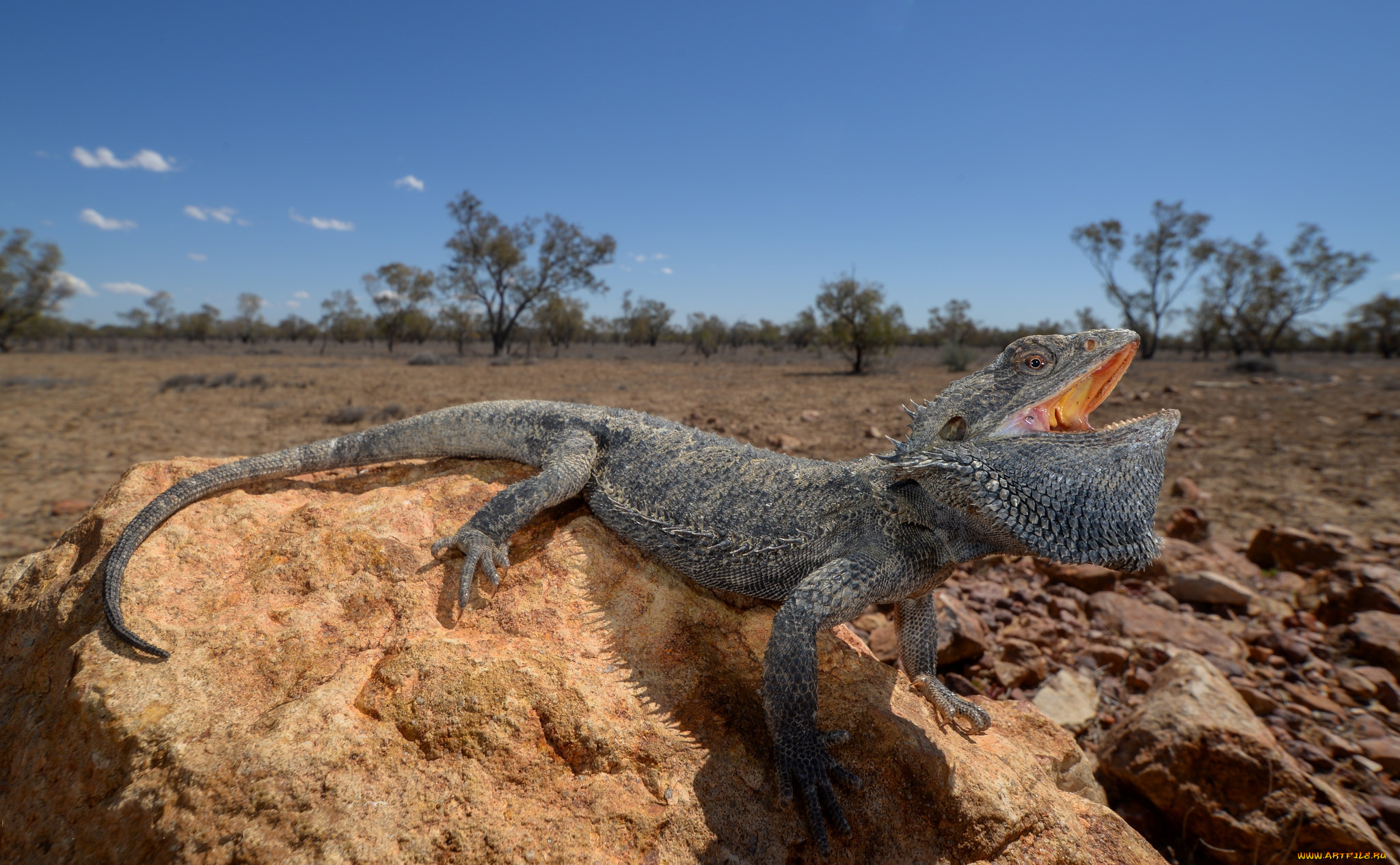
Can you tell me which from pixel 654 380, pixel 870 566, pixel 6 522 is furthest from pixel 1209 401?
pixel 6 522

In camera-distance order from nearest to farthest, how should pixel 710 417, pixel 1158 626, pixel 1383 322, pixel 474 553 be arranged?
1. pixel 474 553
2. pixel 1158 626
3. pixel 710 417
4. pixel 1383 322

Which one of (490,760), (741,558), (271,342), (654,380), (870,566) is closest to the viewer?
(490,760)

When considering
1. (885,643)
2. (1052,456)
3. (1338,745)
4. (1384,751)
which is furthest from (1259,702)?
(1052,456)

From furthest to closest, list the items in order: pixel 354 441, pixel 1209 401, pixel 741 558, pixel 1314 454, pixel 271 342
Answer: pixel 271 342
pixel 1209 401
pixel 1314 454
pixel 354 441
pixel 741 558

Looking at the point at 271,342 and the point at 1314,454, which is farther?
the point at 271,342

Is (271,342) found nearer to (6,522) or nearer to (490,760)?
(6,522)

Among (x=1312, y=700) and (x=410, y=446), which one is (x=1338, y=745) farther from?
(x=410, y=446)

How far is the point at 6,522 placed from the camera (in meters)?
5.34

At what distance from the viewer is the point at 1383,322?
118 ft

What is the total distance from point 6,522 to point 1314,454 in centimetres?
1488

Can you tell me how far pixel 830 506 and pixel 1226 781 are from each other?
72.3 inches

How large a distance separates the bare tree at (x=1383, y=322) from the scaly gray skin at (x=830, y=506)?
5259 centimetres

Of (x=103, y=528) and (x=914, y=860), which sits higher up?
(x=103, y=528)

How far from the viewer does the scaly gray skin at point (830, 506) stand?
1862 millimetres
